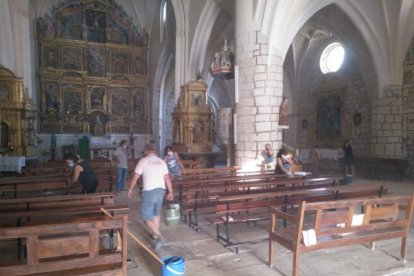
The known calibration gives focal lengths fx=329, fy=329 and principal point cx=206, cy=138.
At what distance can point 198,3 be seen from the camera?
46.2ft

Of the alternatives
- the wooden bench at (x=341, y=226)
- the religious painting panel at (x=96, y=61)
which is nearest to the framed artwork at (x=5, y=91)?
the religious painting panel at (x=96, y=61)

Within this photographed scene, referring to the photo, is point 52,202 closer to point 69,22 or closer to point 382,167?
point 382,167

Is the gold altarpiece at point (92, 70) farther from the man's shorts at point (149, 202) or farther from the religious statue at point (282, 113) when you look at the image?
the man's shorts at point (149, 202)

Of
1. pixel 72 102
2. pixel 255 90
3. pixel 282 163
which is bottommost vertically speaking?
pixel 282 163

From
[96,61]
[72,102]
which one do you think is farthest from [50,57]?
[72,102]

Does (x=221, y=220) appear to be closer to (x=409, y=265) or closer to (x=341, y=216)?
(x=341, y=216)

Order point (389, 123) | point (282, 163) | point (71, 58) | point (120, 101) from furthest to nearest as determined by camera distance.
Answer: point (120, 101)
point (71, 58)
point (389, 123)
point (282, 163)

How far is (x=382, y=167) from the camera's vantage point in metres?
12.6

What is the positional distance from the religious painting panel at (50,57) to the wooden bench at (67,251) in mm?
19878

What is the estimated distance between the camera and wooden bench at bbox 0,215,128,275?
263cm

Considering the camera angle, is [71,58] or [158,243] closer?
[158,243]

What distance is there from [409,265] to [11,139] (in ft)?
43.7

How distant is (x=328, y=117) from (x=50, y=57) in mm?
16702

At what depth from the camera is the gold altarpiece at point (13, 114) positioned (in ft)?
40.4
